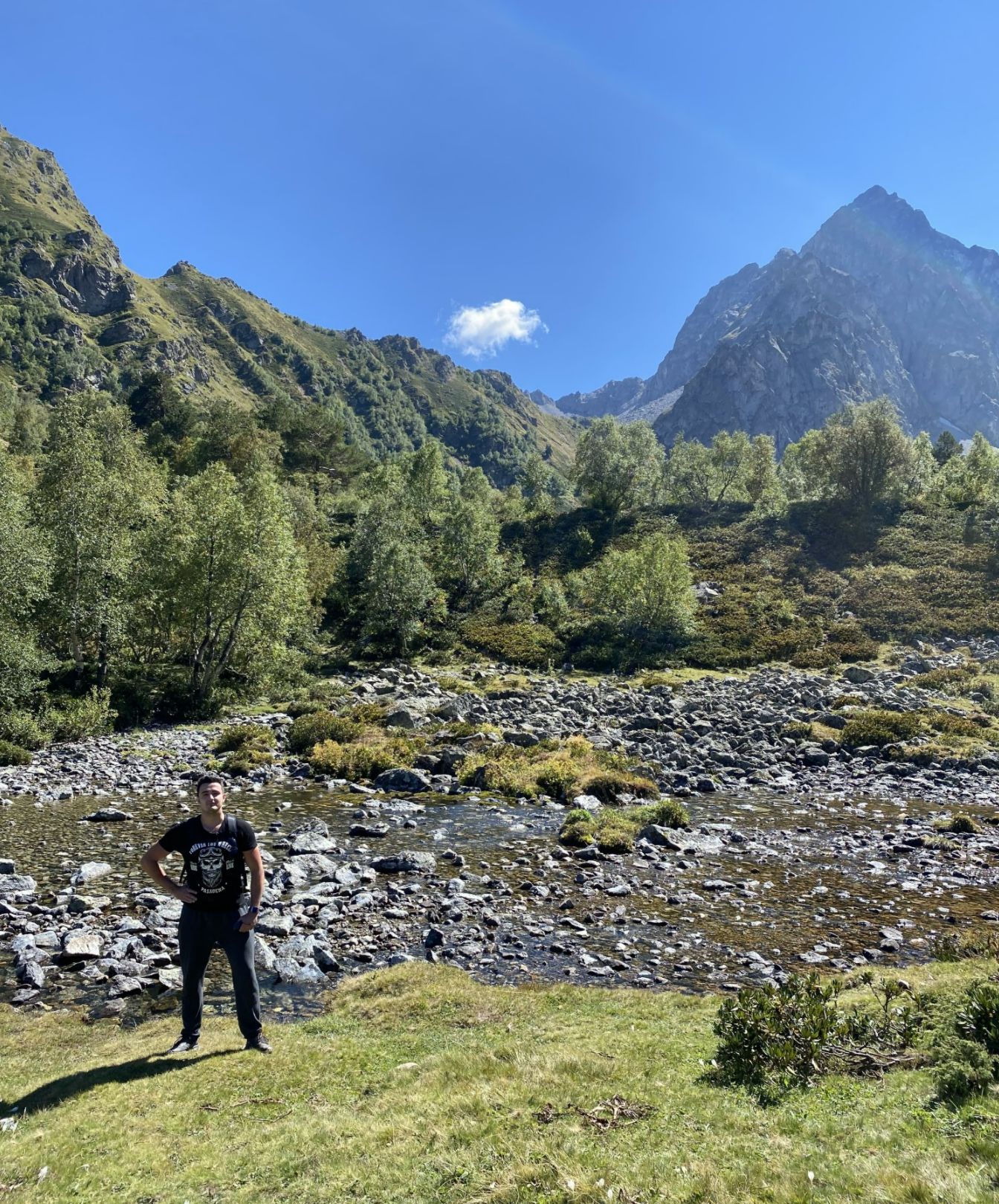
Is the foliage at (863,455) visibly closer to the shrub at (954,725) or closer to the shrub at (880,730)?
the shrub at (954,725)

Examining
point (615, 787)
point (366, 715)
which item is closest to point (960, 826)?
point (615, 787)

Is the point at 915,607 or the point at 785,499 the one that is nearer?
the point at 915,607

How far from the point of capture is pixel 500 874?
17.0 m

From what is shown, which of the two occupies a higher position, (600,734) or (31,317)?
(31,317)

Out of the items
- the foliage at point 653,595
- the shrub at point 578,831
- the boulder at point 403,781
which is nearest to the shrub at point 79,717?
the boulder at point 403,781

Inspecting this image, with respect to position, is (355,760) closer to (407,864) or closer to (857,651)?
(407,864)

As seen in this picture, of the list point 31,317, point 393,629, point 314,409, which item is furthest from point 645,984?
point 31,317

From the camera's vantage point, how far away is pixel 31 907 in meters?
13.6

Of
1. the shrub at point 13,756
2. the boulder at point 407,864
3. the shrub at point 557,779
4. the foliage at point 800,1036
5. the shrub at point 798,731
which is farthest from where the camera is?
the shrub at point 798,731

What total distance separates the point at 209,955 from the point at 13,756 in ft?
79.4

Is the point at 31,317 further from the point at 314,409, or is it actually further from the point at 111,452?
the point at 111,452

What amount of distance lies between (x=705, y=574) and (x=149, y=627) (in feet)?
201

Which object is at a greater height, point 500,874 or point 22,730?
point 22,730

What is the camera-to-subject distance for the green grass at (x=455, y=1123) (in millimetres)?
4836
